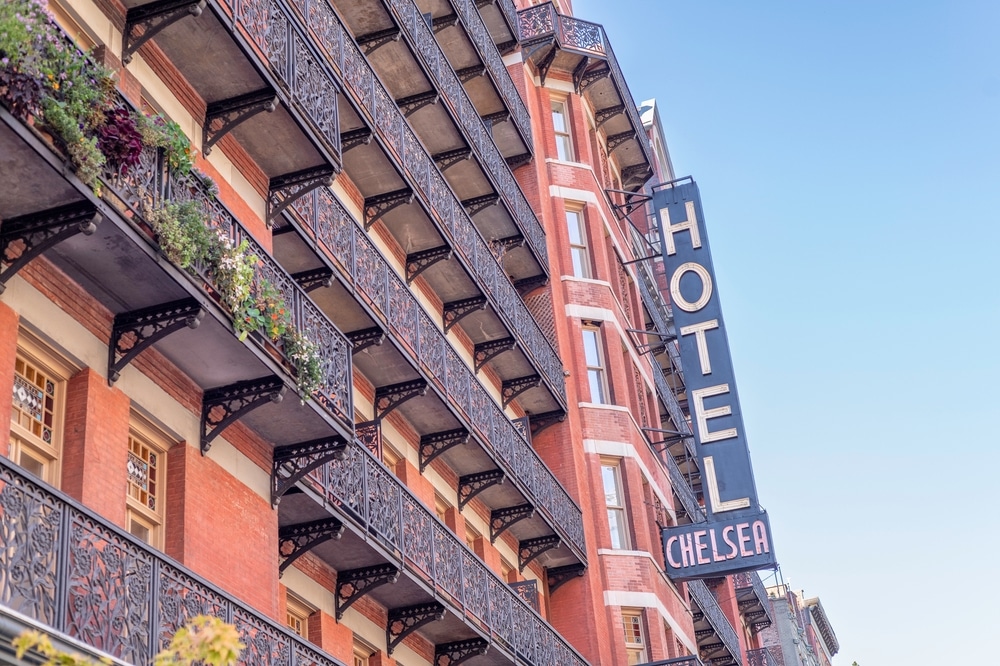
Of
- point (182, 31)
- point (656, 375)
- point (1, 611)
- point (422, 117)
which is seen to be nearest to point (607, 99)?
point (656, 375)

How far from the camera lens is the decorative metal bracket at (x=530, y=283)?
3475 centimetres

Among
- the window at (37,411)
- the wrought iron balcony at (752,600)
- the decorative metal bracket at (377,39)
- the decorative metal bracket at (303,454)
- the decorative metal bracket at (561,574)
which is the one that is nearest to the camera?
the window at (37,411)

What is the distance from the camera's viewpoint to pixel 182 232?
44.9 ft

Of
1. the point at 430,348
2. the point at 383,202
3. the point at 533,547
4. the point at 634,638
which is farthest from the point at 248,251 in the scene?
the point at 634,638

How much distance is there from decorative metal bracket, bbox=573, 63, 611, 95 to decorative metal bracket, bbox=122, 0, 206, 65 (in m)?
25.1

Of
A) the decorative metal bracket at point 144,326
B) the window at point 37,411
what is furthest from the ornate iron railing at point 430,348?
the window at point 37,411

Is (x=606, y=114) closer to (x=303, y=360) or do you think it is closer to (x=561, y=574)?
(x=561, y=574)

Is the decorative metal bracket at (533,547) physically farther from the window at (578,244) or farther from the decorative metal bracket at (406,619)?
the window at (578,244)

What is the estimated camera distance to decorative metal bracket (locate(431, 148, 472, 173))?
3019 centimetres

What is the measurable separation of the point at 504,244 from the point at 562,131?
779 centimetres

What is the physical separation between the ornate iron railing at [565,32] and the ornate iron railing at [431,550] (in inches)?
758

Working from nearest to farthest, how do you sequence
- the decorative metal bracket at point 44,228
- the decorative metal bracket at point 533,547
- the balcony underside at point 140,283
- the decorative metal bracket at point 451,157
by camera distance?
1. the balcony underside at point 140,283
2. the decorative metal bracket at point 44,228
3. the decorative metal bracket at point 533,547
4. the decorative metal bracket at point 451,157

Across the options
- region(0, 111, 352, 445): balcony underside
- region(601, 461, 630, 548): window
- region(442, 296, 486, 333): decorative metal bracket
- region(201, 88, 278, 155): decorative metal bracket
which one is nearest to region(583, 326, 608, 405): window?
region(601, 461, 630, 548): window

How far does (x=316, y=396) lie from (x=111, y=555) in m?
5.47
